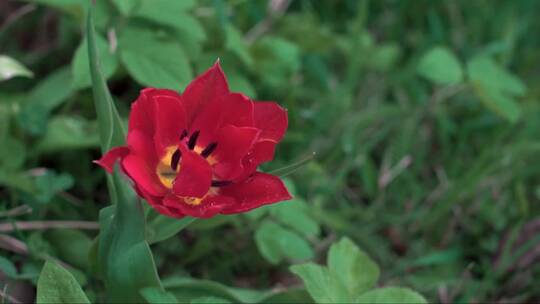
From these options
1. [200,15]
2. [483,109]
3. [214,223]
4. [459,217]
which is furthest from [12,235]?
[483,109]

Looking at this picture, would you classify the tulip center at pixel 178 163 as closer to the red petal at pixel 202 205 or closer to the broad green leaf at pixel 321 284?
the red petal at pixel 202 205

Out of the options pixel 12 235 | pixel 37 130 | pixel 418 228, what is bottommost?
pixel 418 228

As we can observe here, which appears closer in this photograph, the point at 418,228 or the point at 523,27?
the point at 418,228

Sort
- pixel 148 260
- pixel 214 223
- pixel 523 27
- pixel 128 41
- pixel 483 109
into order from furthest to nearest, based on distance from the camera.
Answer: pixel 523 27
pixel 483 109
pixel 128 41
pixel 214 223
pixel 148 260

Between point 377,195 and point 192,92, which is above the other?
point 192,92

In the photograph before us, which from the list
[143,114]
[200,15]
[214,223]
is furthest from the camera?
[200,15]

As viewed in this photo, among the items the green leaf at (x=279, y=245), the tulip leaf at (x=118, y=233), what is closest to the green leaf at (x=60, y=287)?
the tulip leaf at (x=118, y=233)

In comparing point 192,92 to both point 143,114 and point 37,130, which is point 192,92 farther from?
point 37,130

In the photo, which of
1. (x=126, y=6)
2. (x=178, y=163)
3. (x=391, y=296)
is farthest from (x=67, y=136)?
(x=391, y=296)
